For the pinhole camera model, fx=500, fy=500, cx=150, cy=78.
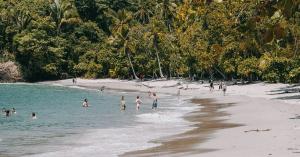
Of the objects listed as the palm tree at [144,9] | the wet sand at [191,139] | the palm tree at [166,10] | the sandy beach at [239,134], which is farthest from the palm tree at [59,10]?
the wet sand at [191,139]

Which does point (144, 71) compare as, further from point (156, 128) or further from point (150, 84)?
point (156, 128)

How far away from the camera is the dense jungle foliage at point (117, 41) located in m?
72.9

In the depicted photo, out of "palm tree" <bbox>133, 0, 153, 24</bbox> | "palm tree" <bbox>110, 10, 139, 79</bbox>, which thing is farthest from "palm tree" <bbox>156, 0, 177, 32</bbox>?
"palm tree" <bbox>110, 10, 139, 79</bbox>

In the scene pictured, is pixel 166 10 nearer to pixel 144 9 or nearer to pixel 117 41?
pixel 144 9

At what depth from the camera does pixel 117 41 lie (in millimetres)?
98062

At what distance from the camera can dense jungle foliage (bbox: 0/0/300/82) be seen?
239 ft

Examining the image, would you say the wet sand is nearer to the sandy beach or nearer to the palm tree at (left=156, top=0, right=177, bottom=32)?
the sandy beach

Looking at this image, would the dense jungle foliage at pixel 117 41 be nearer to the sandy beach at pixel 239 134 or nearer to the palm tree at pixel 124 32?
the palm tree at pixel 124 32

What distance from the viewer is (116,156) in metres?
20.2

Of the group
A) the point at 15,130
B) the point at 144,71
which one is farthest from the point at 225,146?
the point at 144,71

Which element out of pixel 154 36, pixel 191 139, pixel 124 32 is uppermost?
pixel 124 32

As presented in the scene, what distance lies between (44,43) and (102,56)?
13424mm

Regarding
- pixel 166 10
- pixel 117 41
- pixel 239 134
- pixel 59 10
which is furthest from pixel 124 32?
pixel 239 134

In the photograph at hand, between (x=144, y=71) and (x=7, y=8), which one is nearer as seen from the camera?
(x=144, y=71)
